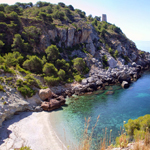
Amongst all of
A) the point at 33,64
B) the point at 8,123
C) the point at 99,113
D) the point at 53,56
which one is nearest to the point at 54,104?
the point at 8,123

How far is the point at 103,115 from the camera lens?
2284cm

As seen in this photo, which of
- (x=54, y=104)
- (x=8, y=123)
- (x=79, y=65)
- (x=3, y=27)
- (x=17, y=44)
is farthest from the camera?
(x=79, y=65)

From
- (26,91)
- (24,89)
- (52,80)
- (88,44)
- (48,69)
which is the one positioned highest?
(88,44)

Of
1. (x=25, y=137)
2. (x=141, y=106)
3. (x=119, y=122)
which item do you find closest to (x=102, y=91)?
(x=141, y=106)

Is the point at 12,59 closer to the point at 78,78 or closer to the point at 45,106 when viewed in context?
the point at 45,106

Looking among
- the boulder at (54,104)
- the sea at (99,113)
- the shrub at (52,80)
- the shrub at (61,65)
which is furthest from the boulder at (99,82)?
the boulder at (54,104)

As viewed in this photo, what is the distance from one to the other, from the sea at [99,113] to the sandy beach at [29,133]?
118 centimetres

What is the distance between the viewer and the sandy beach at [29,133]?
14945 millimetres

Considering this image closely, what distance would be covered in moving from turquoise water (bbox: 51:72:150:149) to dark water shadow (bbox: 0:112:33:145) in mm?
5266

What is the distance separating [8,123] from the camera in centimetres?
1867

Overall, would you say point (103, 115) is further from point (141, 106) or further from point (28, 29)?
point (28, 29)

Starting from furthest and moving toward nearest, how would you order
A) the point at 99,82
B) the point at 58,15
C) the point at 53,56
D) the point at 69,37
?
the point at 58,15 → the point at 69,37 → the point at 53,56 → the point at 99,82

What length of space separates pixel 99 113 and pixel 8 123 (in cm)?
1544

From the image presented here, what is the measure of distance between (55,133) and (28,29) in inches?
1466
